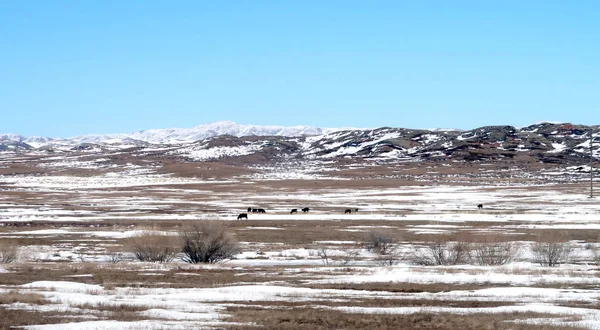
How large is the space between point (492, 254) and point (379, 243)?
7053 millimetres

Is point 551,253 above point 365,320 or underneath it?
underneath

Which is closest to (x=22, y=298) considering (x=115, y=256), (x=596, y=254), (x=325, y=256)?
(x=115, y=256)

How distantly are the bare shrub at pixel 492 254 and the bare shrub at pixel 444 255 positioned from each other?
1.43 ft

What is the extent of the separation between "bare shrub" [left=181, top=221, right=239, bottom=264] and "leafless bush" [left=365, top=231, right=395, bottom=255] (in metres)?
7.60

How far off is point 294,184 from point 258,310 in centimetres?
11283

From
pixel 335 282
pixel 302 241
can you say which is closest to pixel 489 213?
pixel 302 241

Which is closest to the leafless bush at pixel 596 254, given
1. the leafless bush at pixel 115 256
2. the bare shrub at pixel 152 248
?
the bare shrub at pixel 152 248

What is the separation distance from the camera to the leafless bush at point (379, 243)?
1538 inches

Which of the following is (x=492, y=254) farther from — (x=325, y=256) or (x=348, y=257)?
(x=325, y=256)

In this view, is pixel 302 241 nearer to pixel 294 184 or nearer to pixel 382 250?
pixel 382 250

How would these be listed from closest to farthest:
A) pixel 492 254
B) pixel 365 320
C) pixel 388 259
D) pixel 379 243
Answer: pixel 365 320
pixel 492 254
pixel 388 259
pixel 379 243

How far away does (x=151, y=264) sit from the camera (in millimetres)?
31766

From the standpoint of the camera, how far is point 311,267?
3156 cm

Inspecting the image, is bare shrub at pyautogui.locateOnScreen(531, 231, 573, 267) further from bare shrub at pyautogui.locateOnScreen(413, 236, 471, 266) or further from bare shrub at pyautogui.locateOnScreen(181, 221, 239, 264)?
bare shrub at pyautogui.locateOnScreen(181, 221, 239, 264)
